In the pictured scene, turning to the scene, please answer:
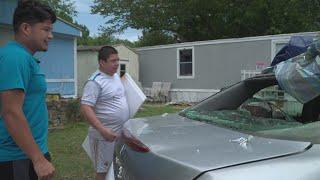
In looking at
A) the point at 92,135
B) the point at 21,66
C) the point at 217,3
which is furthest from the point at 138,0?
the point at 21,66

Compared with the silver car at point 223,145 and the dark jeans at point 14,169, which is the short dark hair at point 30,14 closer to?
the dark jeans at point 14,169

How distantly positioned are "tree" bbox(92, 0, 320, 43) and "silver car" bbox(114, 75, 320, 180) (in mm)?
23044

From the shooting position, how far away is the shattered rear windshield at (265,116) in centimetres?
272

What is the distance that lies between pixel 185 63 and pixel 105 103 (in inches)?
729

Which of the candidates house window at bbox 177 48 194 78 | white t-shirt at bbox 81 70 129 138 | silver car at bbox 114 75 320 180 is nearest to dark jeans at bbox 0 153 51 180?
silver car at bbox 114 75 320 180

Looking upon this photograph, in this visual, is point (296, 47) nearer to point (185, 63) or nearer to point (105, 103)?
point (105, 103)

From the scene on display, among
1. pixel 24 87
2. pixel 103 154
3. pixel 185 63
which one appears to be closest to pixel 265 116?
pixel 103 154

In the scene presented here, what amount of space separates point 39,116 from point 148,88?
72.0ft

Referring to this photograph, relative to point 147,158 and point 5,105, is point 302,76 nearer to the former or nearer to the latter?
point 147,158

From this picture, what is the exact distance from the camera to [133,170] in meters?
2.76

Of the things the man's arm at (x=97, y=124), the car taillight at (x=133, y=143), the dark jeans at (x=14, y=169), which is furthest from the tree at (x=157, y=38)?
the dark jeans at (x=14, y=169)

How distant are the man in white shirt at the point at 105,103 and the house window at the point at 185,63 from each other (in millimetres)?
18058

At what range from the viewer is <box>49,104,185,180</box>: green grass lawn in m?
6.93

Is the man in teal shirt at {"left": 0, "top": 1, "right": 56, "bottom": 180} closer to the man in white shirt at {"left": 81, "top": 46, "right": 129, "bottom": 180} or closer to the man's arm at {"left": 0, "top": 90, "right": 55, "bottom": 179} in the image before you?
the man's arm at {"left": 0, "top": 90, "right": 55, "bottom": 179}
